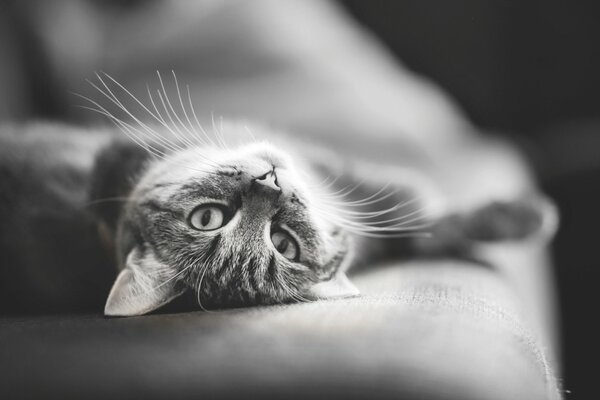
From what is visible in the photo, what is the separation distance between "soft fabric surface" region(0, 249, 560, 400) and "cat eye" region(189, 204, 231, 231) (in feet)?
0.68

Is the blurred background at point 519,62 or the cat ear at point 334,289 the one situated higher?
the blurred background at point 519,62

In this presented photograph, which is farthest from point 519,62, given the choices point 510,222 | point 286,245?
point 286,245

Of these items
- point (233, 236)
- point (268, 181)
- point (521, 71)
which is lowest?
point (233, 236)

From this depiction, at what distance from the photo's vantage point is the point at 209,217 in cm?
98

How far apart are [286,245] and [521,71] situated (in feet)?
4.94

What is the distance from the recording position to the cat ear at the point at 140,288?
84 cm

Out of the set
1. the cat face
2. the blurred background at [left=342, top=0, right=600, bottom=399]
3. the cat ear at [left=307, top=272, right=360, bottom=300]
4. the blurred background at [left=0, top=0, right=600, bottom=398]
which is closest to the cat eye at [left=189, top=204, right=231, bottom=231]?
the cat face

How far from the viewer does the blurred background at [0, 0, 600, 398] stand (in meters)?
1.71

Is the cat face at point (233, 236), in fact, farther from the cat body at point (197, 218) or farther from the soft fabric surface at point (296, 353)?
the soft fabric surface at point (296, 353)

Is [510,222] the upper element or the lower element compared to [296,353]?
upper

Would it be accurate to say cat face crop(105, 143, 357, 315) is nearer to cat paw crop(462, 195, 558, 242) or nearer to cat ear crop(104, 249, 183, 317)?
cat ear crop(104, 249, 183, 317)

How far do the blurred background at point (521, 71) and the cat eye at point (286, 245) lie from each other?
1.03 meters

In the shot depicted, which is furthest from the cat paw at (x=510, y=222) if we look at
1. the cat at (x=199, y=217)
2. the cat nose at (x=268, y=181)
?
the cat nose at (x=268, y=181)

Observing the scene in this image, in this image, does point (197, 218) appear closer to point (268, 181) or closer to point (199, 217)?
point (199, 217)
